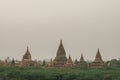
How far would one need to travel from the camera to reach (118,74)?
167ft

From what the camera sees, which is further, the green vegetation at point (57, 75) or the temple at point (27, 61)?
the temple at point (27, 61)

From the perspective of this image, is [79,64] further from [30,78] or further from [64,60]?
[30,78]

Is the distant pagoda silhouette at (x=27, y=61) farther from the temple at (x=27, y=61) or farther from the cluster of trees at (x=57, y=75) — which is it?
the cluster of trees at (x=57, y=75)

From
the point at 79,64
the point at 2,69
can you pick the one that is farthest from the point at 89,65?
the point at 2,69

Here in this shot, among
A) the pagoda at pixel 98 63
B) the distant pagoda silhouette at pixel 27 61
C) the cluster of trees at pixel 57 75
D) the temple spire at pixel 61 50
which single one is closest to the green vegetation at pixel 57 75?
the cluster of trees at pixel 57 75

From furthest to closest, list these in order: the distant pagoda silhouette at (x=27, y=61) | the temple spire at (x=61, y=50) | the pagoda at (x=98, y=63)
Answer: the distant pagoda silhouette at (x=27, y=61), the temple spire at (x=61, y=50), the pagoda at (x=98, y=63)

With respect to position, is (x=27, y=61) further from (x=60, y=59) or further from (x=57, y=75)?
(x=57, y=75)

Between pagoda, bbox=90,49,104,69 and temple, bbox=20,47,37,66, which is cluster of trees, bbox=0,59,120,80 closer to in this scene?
pagoda, bbox=90,49,104,69

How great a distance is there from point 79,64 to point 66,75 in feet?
52.4

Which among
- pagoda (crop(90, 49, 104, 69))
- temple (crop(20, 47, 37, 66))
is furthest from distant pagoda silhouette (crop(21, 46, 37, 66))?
pagoda (crop(90, 49, 104, 69))

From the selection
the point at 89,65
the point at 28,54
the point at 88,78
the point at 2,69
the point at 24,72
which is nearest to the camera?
the point at 88,78

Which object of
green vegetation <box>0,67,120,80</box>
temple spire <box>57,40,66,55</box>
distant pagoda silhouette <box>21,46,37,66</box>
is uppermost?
temple spire <box>57,40,66,55</box>

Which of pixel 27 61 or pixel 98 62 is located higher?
pixel 27 61

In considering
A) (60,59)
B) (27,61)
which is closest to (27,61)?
(27,61)
